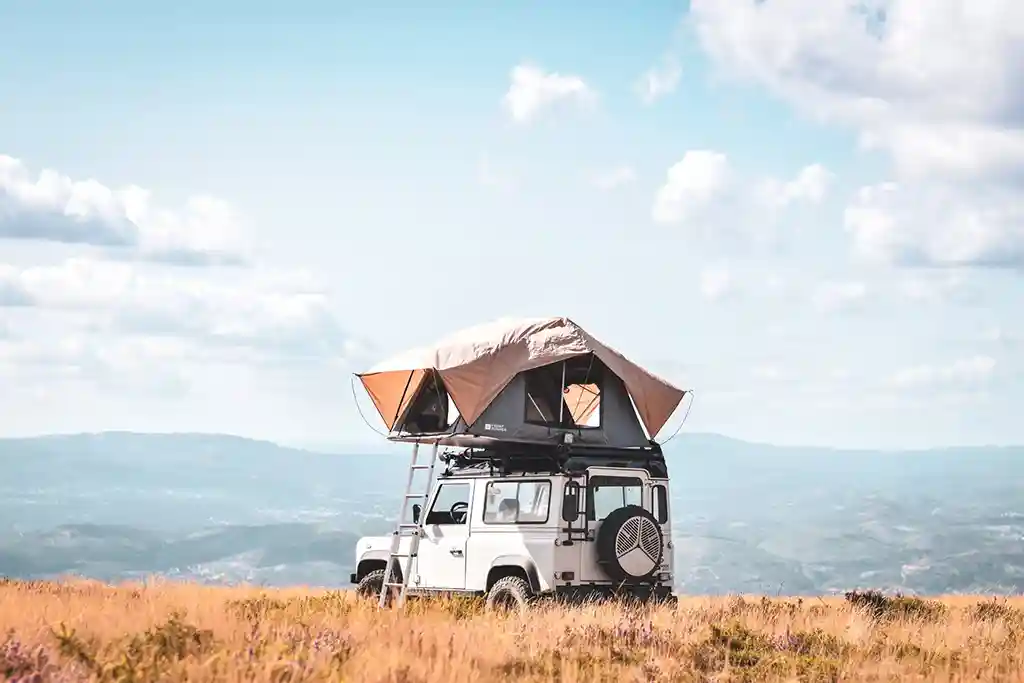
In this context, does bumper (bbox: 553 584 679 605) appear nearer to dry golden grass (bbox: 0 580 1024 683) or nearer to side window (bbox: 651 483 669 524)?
dry golden grass (bbox: 0 580 1024 683)

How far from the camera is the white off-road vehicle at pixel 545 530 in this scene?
17.6 m

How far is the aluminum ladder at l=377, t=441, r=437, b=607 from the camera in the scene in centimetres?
1909

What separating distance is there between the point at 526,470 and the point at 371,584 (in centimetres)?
362

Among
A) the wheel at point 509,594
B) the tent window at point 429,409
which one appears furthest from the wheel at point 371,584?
the wheel at point 509,594

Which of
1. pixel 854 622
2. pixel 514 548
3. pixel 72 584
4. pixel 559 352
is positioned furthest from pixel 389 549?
pixel 854 622

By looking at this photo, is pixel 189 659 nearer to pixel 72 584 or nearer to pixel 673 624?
pixel 673 624

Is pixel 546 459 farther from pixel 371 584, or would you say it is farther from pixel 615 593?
pixel 371 584

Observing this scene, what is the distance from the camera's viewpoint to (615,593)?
58.2 ft

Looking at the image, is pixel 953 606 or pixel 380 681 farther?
pixel 953 606

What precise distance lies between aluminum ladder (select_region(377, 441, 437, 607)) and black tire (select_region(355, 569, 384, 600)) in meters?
0.45

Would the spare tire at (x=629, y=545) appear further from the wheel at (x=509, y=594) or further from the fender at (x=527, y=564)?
the wheel at (x=509, y=594)

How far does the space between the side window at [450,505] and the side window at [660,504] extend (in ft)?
8.80

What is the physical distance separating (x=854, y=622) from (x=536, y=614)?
4004 mm

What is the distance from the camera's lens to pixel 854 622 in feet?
53.9
